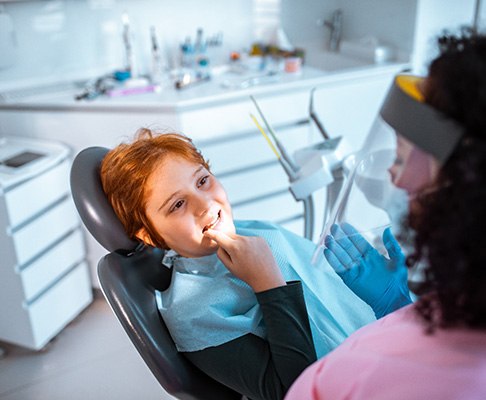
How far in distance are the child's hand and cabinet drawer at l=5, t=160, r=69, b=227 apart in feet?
3.52

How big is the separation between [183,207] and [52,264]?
1161 millimetres

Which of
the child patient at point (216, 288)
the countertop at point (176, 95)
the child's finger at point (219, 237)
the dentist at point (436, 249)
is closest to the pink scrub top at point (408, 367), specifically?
the dentist at point (436, 249)

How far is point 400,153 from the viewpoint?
695 millimetres

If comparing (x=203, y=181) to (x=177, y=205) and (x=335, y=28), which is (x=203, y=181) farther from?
(x=335, y=28)

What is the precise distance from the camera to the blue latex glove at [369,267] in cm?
102

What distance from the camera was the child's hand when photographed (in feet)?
3.23

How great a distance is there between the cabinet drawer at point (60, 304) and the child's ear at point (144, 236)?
103 cm

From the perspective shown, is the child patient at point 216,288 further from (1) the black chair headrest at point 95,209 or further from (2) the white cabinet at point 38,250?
(2) the white cabinet at point 38,250

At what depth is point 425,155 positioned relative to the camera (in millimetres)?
623

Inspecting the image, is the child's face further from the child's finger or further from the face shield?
the face shield

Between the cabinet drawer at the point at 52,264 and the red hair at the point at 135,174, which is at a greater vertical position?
the red hair at the point at 135,174

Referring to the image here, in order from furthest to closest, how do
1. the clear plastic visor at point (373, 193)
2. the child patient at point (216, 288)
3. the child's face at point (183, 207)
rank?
the child's face at point (183, 207), the child patient at point (216, 288), the clear plastic visor at point (373, 193)

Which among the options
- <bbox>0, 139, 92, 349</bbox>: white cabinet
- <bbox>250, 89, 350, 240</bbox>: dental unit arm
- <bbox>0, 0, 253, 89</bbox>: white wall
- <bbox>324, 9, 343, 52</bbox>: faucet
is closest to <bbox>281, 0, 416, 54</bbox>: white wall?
<bbox>324, 9, 343, 52</bbox>: faucet

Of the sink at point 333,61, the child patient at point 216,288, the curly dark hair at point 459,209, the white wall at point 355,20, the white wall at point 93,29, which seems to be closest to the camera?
the curly dark hair at point 459,209
